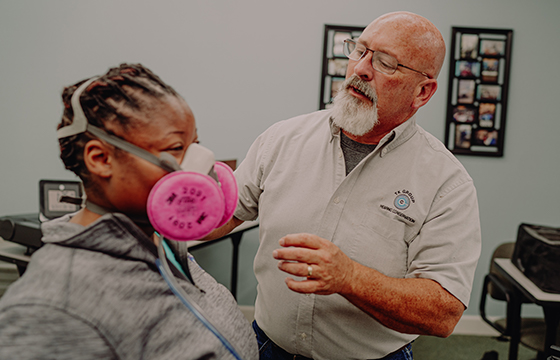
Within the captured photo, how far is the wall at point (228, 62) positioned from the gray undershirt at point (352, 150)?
1729mm

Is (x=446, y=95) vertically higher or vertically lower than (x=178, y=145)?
higher

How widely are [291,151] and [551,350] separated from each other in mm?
1132

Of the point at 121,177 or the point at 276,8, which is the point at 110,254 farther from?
the point at 276,8

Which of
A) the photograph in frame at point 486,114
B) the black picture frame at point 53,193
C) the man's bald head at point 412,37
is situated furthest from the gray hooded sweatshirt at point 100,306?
the photograph in frame at point 486,114

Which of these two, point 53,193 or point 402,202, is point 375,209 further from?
point 53,193

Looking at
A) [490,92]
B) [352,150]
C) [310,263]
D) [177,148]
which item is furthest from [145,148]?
[490,92]

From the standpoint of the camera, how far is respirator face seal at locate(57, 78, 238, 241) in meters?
0.59

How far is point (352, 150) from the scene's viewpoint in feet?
4.33

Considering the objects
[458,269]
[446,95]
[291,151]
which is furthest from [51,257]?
[446,95]

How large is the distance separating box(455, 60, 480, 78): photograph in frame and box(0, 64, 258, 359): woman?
2.82 m

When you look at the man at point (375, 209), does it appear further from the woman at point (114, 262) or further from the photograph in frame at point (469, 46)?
the photograph in frame at point (469, 46)

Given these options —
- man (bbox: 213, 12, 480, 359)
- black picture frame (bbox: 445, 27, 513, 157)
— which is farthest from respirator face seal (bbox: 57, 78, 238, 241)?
black picture frame (bbox: 445, 27, 513, 157)

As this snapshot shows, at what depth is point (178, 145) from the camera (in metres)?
0.66

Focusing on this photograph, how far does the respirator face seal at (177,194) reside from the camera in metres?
0.59
